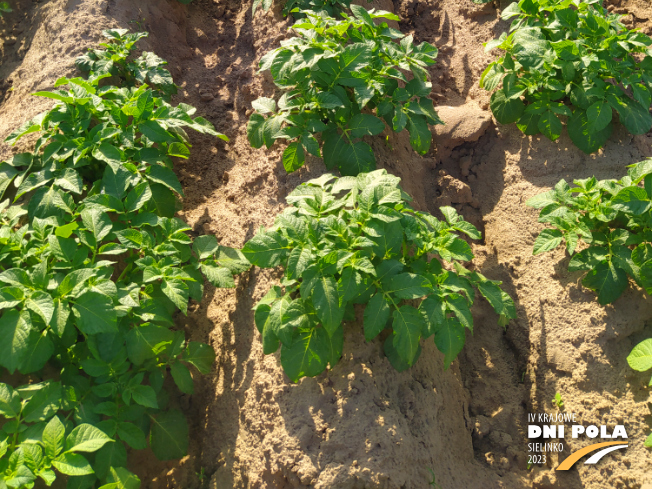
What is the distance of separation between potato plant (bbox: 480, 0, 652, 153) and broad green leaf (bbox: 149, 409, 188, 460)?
8.91 feet

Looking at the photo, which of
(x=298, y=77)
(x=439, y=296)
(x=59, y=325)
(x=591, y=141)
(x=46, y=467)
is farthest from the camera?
(x=591, y=141)

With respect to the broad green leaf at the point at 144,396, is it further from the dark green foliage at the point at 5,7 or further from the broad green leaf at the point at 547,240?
the dark green foliage at the point at 5,7

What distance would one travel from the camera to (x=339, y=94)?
272cm

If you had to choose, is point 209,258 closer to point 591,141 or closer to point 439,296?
point 439,296

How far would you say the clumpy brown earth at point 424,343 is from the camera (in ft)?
7.40

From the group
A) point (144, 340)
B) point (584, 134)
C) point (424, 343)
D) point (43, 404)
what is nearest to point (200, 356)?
point (144, 340)

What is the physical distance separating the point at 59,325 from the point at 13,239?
1.95ft

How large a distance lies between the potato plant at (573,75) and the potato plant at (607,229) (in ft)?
1.68

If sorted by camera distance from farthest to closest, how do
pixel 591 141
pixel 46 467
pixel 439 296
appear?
pixel 591 141 < pixel 439 296 < pixel 46 467

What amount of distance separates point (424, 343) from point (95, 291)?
1626mm

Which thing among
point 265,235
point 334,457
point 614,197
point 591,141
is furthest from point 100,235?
point 591,141

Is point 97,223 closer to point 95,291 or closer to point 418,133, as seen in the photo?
point 95,291

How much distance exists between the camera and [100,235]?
2.31 metres

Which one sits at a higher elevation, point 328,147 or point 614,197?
point 328,147
